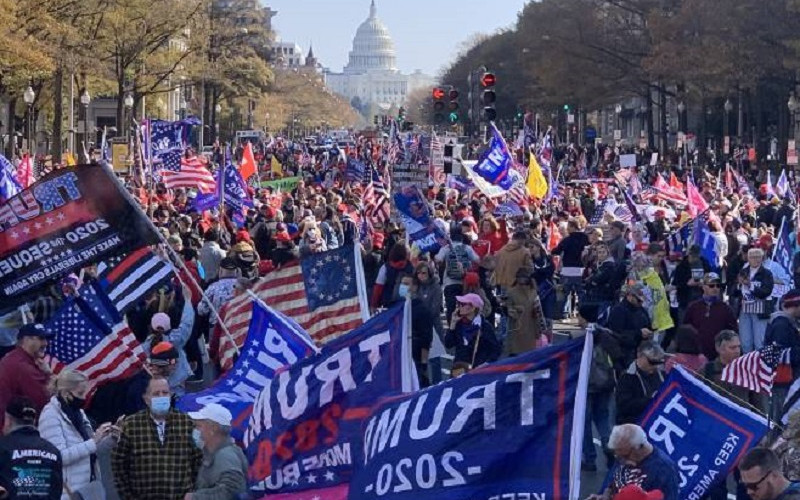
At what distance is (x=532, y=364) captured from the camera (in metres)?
6.99

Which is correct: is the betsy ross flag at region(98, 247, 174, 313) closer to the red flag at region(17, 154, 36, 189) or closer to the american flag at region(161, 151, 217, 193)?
the red flag at region(17, 154, 36, 189)

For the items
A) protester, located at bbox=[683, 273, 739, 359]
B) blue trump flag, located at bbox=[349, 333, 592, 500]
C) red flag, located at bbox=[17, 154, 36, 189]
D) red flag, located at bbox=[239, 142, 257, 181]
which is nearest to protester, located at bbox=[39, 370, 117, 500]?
blue trump flag, located at bbox=[349, 333, 592, 500]

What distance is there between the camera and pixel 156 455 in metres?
8.79

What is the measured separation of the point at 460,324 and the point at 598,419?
1.36 meters

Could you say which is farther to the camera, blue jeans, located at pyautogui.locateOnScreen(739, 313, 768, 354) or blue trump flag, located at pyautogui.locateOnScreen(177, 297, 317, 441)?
blue jeans, located at pyautogui.locateOnScreen(739, 313, 768, 354)

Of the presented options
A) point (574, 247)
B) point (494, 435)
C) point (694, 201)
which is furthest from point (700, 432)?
point (694, 201)

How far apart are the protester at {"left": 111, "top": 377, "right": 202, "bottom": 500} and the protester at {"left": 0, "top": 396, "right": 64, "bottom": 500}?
44 cm

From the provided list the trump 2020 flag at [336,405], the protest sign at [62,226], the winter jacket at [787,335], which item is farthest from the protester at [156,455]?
the winter jacket at [787,335]

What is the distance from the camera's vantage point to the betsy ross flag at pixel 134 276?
1176cm

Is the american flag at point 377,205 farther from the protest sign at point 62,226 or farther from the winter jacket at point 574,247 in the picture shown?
the protest sign at point 62,226

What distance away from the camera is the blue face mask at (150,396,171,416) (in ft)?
28.8

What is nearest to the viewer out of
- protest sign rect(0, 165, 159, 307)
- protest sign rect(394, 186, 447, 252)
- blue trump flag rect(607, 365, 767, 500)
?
blue trump flag rect(607, 365, 767, 500)

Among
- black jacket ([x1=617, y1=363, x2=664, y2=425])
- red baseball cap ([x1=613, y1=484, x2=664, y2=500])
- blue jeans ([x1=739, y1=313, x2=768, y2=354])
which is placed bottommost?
blue jeans ([x1=739, y1=313, x2=768, y2=354])

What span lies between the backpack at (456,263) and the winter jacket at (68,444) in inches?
421
